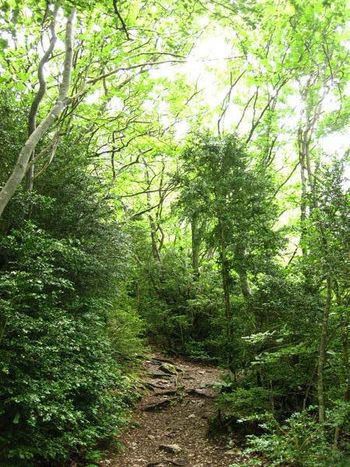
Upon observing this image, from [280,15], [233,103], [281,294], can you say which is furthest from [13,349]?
[233,103]

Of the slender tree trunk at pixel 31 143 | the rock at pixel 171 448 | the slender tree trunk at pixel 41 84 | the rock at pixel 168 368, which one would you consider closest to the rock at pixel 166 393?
the rock at pixel 168 368

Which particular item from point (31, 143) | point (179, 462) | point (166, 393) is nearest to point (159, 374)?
point (166, 393)

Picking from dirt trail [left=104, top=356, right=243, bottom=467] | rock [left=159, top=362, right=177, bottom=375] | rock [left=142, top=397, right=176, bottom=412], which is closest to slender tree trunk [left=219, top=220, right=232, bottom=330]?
dirt trail [left=104, top=356, right=243, bottom=467]

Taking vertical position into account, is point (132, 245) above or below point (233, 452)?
above

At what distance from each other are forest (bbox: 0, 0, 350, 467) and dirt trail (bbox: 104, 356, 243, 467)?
15cm

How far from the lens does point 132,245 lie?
7.71m

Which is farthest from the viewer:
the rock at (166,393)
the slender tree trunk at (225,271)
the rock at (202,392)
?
the rock at (166,393)

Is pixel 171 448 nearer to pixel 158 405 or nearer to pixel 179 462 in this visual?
pixel 179 462

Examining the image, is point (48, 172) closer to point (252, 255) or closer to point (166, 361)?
point (252, 255)

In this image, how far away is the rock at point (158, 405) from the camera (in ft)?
26.1

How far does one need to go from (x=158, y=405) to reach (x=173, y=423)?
782 millimetres

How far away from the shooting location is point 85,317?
6.05 metres

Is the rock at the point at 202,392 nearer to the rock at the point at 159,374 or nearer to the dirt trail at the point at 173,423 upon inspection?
the dirt trail at the point at 173,423

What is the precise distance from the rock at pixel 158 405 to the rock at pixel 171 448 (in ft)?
5.40
